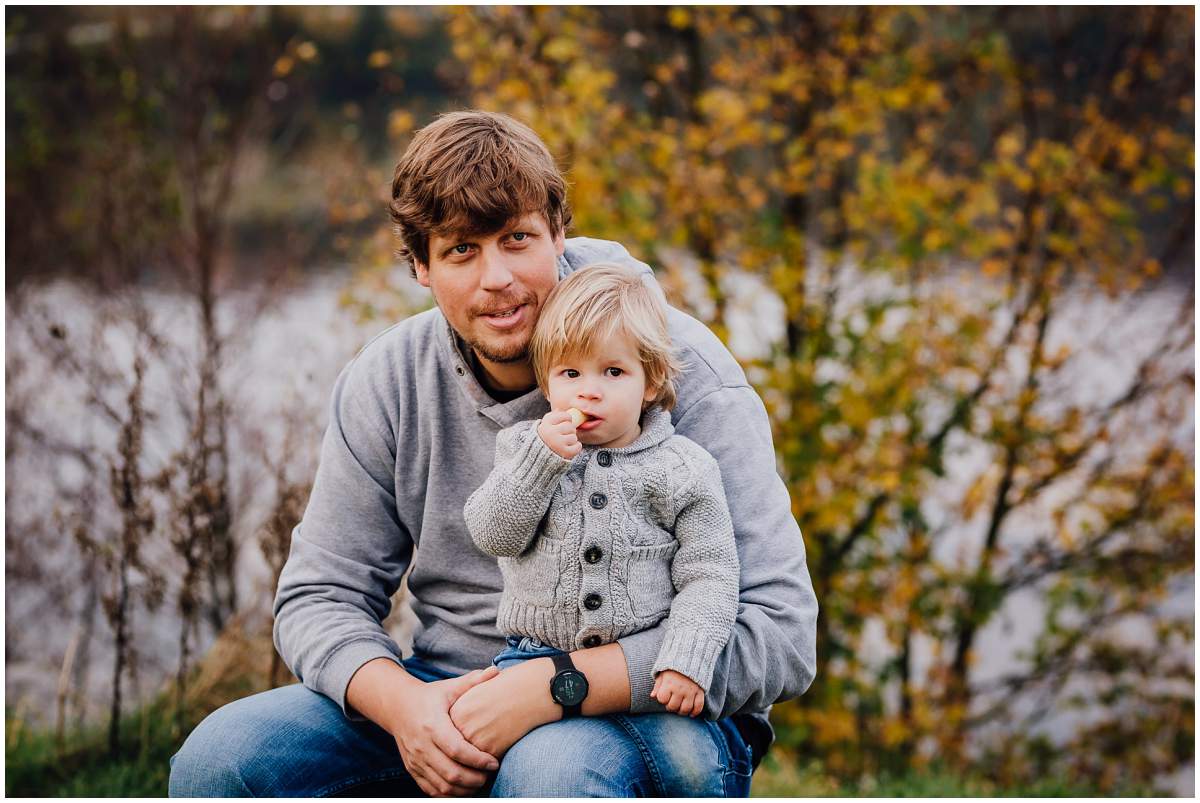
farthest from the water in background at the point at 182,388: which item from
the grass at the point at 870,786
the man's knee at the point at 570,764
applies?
the man's knee at the point at 570,764

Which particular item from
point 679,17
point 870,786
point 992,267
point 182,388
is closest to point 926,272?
point 992,267

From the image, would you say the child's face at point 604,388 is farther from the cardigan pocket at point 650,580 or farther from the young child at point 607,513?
the cardigan pocket at point 650,580

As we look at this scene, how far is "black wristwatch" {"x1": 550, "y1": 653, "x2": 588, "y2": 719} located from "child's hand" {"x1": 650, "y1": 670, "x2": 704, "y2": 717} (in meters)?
0.10

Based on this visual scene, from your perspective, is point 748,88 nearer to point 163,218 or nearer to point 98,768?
point 163,218

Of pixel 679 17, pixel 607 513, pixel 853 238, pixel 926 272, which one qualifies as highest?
pixel 679 17

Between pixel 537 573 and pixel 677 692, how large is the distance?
0.28 m

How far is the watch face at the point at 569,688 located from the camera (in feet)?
5.36

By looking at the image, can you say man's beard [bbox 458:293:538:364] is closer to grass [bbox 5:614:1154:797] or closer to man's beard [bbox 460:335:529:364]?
man's beard [bbox 460:335:529:364]

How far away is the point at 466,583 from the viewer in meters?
1.97

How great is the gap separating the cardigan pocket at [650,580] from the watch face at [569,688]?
13 cm

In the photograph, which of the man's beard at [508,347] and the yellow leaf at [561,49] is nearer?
the man's beard at [508,347]

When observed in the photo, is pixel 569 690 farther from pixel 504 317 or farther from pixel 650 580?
pixel 504 317

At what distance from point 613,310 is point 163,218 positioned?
347cm

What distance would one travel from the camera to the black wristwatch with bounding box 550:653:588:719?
1635 mm
